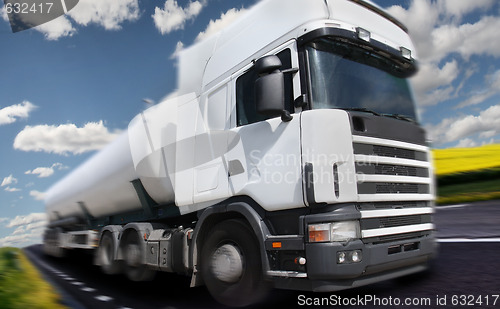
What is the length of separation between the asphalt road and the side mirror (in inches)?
88.8

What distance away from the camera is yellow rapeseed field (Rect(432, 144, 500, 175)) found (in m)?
15.6

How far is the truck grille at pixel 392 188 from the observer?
4121 mm

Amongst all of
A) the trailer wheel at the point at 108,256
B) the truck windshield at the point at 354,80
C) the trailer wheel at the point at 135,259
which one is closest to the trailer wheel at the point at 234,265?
the truck windshield at the point at 354,80

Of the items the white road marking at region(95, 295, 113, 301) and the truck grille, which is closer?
the truck grille

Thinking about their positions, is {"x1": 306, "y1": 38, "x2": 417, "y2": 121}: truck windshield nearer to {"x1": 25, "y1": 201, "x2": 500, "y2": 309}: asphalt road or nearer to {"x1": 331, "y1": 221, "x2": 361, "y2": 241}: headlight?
{"x1": 331, "y1": 221, "x2": 361, "y2": 241}: headlight

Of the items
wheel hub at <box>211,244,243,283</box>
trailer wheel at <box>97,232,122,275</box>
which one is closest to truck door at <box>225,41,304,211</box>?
wheel hub at <box>211,244,243,283</box>

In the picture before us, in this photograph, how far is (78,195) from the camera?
9.83 metres

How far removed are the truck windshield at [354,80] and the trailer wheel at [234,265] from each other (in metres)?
1.69

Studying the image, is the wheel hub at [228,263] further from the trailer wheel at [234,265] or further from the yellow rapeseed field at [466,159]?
the yellow rapeseed field at [466,159]

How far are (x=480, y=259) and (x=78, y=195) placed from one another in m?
8.45

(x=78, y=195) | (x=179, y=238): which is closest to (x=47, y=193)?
(x=78, y=195)

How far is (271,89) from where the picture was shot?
404 centimetres

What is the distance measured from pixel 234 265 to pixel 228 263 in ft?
0.29

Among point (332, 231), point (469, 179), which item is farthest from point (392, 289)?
point (469, 179)
